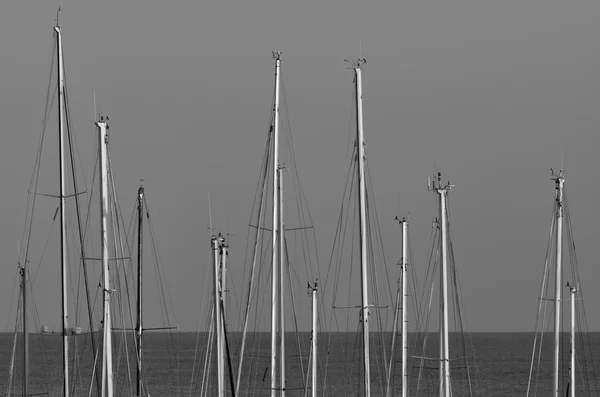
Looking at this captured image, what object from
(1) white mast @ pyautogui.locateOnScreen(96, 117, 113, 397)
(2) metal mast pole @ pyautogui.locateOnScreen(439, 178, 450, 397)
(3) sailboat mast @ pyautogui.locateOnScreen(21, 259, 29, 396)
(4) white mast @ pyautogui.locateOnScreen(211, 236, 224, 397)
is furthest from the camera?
(3) sailboat mast @ pyautogui.locateOnScreen(21, 259, 29, 396)

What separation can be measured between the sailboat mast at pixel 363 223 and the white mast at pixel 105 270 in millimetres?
6157

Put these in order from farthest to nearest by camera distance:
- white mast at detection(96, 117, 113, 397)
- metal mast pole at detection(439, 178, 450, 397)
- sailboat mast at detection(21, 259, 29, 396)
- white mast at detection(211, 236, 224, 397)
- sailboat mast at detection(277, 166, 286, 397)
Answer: sailboat mast at detection(21, 259, 29, 396), metal mast pole at detection(439, 178, 450, 397), white mast at detection(211, 236, 224, 397), sailboat mast at detection(277, 166, 286, 397), white mast at detection(96, 117, 113, 397)

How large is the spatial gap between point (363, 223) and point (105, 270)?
6337 mm

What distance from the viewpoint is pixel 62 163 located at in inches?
1335

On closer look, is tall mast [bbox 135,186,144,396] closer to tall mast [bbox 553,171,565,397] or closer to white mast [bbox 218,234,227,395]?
white mast [bbox 218,234,227,395]

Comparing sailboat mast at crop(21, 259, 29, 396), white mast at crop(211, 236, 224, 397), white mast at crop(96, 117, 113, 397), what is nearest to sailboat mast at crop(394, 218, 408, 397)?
white mast at crop(211, 236, 224, 397)

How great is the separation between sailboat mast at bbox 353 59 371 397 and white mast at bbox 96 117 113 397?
20.2 ft

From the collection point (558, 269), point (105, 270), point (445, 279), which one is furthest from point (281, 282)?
point (558, 269)

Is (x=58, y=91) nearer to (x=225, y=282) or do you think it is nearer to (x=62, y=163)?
(x=62, y=163)

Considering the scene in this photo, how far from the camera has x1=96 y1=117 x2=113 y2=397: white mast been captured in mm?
34156

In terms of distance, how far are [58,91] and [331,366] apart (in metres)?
115

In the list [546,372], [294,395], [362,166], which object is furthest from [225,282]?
[546,372]

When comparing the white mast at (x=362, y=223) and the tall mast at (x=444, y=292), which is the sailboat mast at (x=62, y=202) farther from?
the tall mast at (x=444, y=292)

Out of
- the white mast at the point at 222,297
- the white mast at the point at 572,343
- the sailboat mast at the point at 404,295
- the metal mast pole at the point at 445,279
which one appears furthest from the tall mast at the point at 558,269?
the white mast at the point at 222,297
